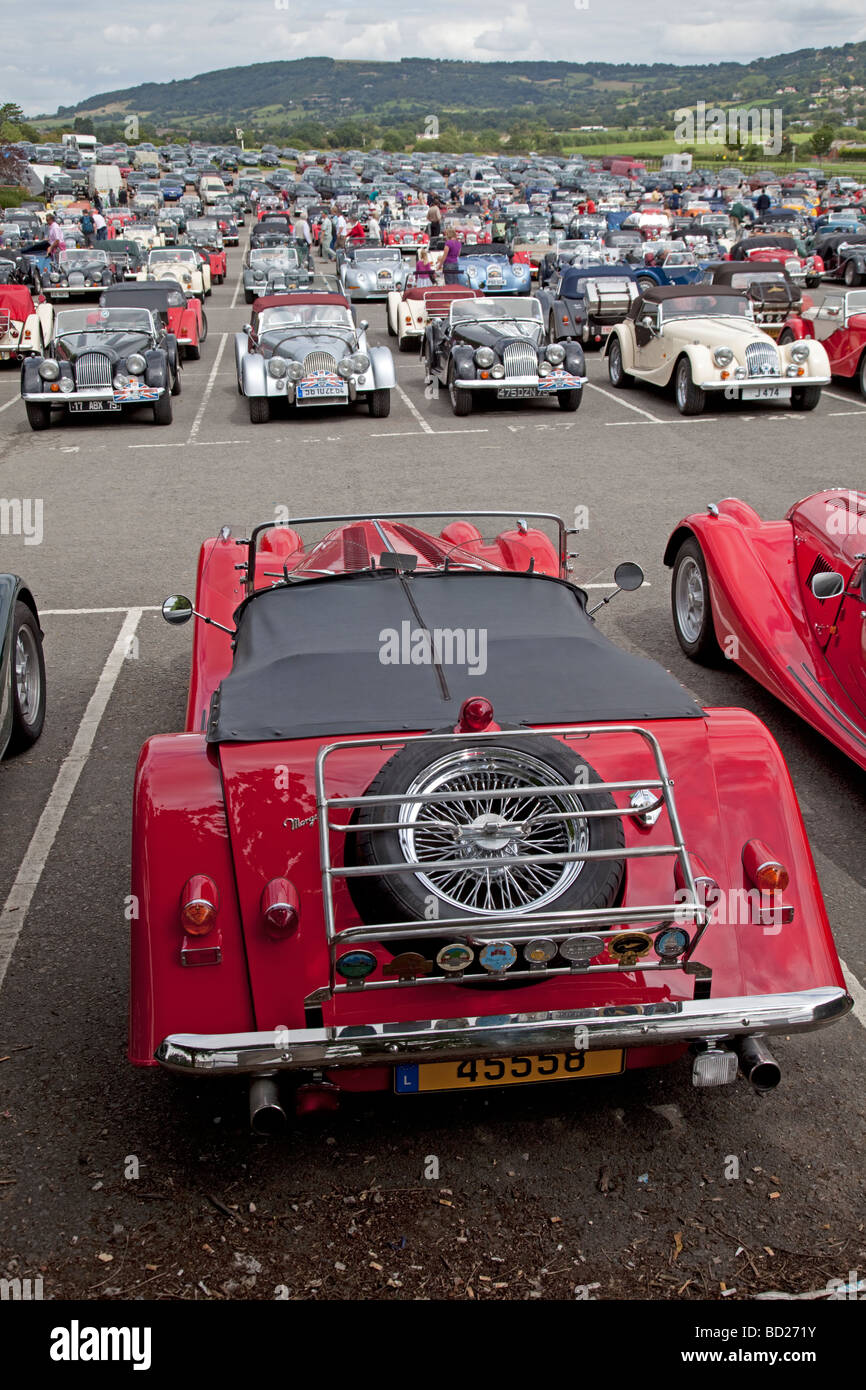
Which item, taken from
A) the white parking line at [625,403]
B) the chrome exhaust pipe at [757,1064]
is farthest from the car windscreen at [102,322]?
the chrome exhaust pipe at [757,1064]

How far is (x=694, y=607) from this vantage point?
7.21 metres

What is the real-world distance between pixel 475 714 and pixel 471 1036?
0.93 m

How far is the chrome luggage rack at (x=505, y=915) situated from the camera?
9.49 ft

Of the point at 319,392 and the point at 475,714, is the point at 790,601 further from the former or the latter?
the point at 319,392

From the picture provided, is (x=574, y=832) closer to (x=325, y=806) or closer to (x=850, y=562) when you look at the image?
(x=325, y=806)

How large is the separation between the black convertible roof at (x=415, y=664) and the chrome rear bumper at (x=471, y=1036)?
38.9 inches

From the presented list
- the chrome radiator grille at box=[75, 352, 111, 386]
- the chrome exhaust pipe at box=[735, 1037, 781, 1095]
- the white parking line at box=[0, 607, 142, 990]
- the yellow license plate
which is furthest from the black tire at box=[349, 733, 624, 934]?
the chrome radiator grille at box=[75, 352, 111, 386]

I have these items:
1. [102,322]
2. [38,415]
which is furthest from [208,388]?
[38,415]

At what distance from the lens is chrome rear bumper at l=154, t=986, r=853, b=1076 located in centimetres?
294

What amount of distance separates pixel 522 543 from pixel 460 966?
3.77 meters

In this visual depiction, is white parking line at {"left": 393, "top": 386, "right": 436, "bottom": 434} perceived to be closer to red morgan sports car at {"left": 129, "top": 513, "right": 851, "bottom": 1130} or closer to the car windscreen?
the car windscreen

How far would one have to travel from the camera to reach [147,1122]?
11.7 feet
